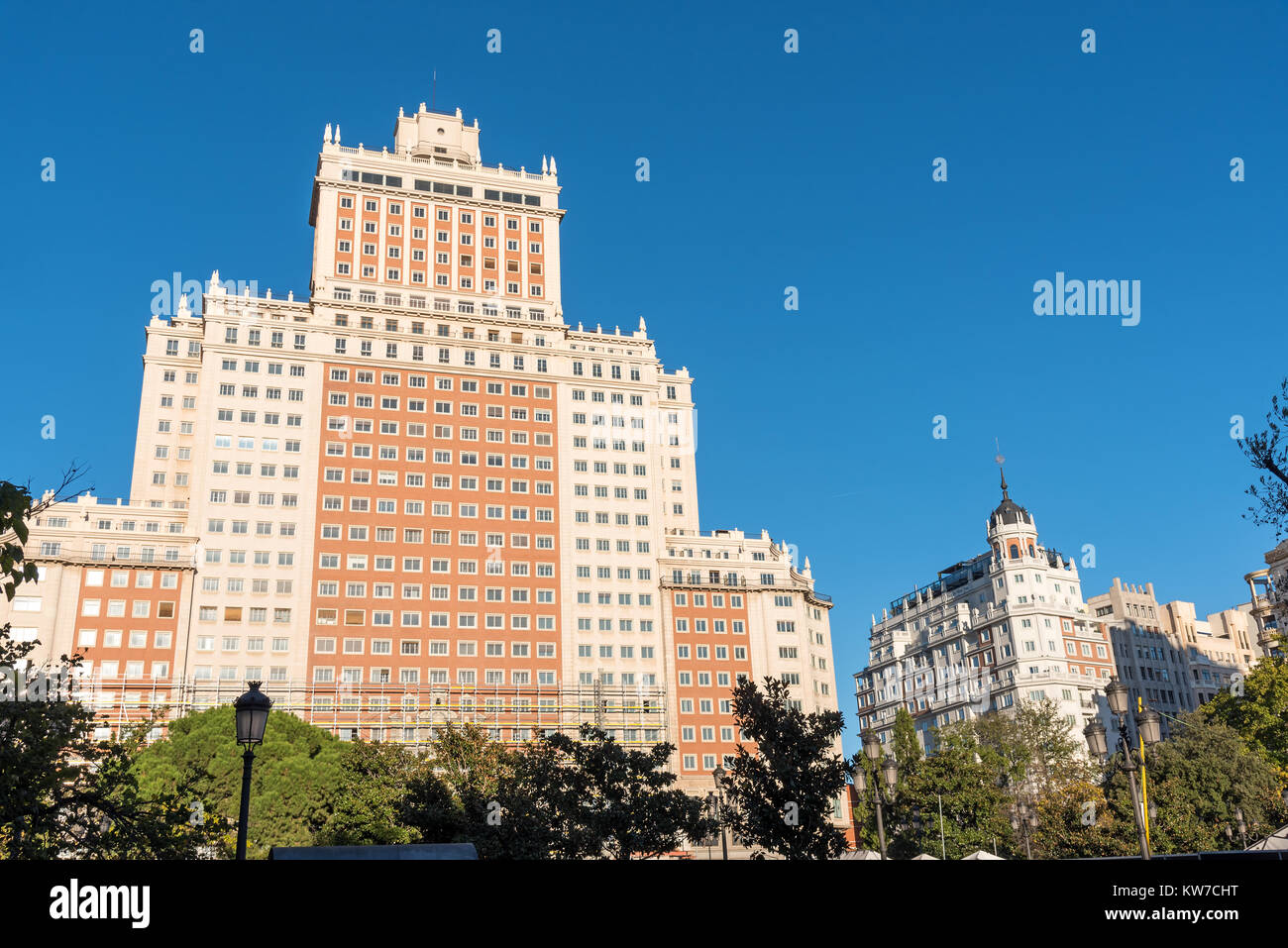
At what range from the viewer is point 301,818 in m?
61.3

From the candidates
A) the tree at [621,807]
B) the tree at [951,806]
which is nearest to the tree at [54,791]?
the tree at [621,807]

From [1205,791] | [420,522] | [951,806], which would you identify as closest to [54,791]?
[1205,791]

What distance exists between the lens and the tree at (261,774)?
60125 millimetres

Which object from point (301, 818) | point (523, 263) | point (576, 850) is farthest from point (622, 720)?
point (576, 850)

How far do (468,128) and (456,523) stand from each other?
5341 cm

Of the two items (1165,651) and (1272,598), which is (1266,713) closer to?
(1272,598)

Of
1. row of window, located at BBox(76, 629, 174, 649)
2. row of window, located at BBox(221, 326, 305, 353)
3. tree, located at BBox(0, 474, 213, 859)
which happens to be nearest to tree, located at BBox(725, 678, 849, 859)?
tree, located at BBox(0, 474, 213, 859)

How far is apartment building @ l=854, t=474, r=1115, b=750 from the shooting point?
133m

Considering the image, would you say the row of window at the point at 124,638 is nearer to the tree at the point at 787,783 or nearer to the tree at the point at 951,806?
the tree at the point at 951,806

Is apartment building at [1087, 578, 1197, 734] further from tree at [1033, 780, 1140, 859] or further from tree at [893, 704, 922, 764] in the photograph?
tree at [1033, 780, 1140, 859]

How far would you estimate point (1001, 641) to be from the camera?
5443 inches
